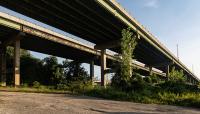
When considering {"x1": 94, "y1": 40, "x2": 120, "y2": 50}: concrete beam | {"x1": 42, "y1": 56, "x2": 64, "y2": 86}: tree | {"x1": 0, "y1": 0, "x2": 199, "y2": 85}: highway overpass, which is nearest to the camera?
{"x1": 0, "y1": 0, "x2": 199, "y2": 85}: highway overpass

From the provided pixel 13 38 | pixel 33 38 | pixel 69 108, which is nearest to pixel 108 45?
pixel 33 38

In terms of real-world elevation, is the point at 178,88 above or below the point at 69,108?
above

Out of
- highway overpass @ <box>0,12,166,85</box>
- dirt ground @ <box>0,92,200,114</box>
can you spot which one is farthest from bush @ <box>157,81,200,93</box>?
dirt ground @ <box>0,92,200,114</box>

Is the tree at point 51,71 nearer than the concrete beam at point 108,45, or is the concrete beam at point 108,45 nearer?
the concrete beam at point 108,45

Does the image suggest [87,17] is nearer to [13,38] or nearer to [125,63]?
[125,63]

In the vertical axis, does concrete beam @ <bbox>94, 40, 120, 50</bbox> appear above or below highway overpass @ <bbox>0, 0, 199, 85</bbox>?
below

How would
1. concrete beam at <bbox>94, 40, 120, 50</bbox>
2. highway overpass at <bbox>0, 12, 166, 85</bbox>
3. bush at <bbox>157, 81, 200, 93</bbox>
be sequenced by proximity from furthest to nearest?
1. concrete beam at <bbox>94, 40, 120, 50</bbox>
2. highway overpass at <bbox>0, 12, 166, 85</bbox>
3. bush at <bbox>157, 81, 200, 93</bbox>

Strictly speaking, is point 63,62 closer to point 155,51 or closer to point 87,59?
point 87,59

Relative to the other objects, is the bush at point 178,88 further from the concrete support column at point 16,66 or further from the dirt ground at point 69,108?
the concrete support column at point 16,66

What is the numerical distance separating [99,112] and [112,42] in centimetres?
4743

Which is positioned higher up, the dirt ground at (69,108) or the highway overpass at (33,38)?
the highway overpass at (33,38)

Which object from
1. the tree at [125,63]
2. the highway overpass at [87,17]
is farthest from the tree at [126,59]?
the highway overpass at [87,17]

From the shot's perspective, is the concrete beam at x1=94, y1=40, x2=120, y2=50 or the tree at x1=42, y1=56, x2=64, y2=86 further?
the tree at x1=42, y1=56, x2=64, y2=86

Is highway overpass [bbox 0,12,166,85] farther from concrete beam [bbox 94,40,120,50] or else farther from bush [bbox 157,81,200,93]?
bush [bbox 157,81,200,93]
